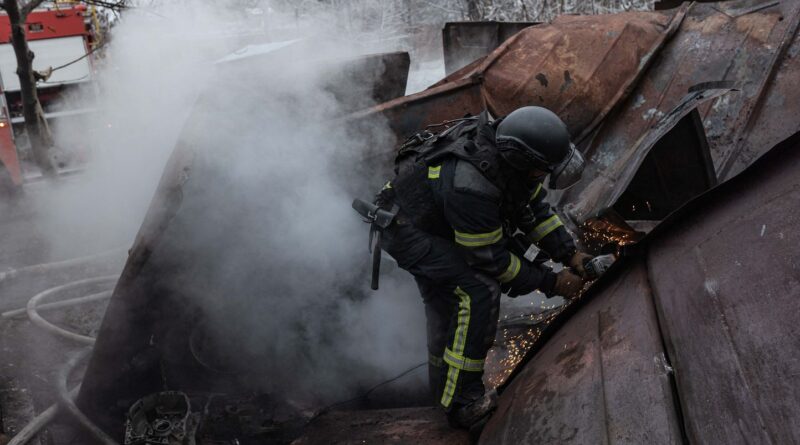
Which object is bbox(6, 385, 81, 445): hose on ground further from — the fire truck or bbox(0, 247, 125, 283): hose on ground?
the fire truck

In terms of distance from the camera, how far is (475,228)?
10.1 feet

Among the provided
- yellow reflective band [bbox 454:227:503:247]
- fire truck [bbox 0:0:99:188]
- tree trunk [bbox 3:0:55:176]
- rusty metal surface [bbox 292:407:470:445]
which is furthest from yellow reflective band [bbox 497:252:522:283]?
fire truck [bbox 0:0:99:188]

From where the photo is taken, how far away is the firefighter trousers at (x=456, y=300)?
3.16m

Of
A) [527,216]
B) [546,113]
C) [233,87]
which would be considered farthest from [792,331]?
[233,87]

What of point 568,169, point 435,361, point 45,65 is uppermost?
point 568,169

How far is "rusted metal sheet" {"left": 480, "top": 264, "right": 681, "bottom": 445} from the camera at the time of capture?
6.57 feet

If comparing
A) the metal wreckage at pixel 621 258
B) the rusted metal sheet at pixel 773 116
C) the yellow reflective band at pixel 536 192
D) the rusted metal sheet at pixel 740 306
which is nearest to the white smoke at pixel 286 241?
the metal wreckage at pixel 621 258

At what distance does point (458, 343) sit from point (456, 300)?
0.22m

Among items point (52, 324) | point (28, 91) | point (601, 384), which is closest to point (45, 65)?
point (28, 91)

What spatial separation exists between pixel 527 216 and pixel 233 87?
7.80ft

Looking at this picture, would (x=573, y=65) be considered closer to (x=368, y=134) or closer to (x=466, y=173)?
(x=368, y=134)

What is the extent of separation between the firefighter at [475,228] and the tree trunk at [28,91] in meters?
5.81

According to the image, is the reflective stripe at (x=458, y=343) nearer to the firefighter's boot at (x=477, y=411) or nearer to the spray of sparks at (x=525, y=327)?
the firefighter's boot at (x=477, y=411)

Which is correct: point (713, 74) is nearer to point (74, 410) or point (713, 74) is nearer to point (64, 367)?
point (74, 410)
